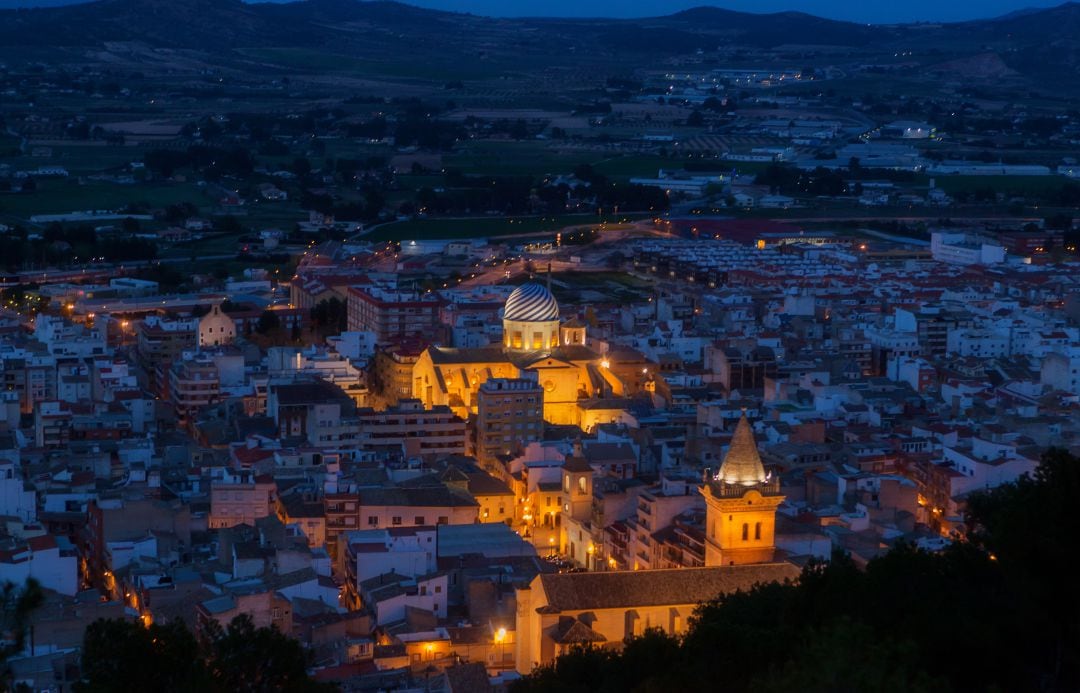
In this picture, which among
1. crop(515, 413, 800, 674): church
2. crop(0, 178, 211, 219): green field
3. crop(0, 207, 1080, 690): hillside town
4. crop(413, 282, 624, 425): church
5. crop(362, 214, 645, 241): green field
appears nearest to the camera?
crop(515, 413, 800, 674): church

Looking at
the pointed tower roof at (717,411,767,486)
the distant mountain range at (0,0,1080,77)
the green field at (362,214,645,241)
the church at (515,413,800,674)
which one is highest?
the distant mountain range at (0,0,1080,77)

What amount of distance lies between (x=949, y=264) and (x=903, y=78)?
5437 cm

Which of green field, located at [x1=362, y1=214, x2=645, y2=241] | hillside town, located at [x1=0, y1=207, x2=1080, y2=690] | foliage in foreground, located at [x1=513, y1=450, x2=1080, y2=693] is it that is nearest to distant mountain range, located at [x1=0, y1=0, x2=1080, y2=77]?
green field, located at [x1=362, y1=214, x2=645, y2=241]

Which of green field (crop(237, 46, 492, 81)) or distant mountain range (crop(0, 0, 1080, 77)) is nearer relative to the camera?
green field (crop(237, 46, 492, 81))

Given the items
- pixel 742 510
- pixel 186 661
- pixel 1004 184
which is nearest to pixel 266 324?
pixel 742 510

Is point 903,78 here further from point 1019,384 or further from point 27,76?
point 1019,384

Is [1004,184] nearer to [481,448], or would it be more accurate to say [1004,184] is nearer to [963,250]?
[963,250]

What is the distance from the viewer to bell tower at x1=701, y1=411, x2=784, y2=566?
13.5 meters

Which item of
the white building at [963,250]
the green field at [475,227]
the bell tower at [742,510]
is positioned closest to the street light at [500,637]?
the bell tower at [742,510]

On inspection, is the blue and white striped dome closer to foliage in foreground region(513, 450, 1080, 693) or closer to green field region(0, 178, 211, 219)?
foliage in foreground region(513, 450, 1080, 693)

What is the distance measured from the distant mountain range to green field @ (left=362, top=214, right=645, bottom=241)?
4739 centimetres

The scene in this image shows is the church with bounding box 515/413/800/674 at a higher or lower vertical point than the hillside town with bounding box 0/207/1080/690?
higher

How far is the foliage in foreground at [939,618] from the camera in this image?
8984 mm

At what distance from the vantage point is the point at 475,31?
351 ft
